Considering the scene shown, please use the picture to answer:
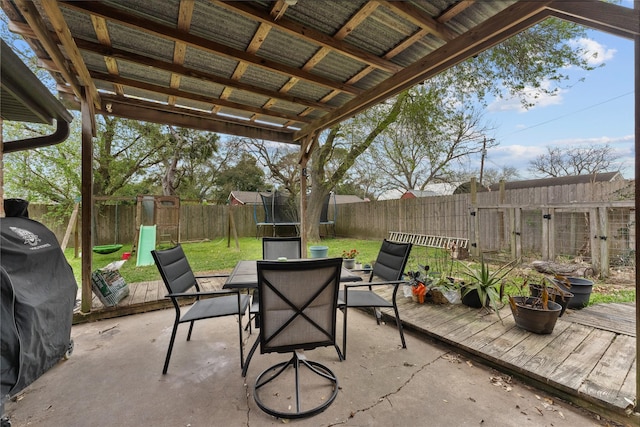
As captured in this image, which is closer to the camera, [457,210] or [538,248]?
[538,248]

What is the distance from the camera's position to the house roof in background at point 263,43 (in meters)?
1.69

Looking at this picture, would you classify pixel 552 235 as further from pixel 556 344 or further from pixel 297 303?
pixel 297 303

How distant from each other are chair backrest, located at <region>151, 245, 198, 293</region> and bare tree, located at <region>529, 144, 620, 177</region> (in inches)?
658

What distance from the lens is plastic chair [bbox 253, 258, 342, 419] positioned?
1543 mm

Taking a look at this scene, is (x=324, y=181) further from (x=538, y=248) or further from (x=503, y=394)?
(x=503, y=394)

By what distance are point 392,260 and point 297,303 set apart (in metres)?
1.23

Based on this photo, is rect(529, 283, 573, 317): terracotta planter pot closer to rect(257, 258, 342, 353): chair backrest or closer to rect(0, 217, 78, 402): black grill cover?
rect(257, 258, 342, 353): chair backrest

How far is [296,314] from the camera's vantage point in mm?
1604

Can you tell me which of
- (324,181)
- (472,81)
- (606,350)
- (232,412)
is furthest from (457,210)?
(232,412)

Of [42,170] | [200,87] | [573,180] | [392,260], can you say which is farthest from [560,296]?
[573,180]

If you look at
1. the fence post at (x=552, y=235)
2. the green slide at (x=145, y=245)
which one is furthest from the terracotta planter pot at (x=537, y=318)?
the green slide at (x=145, y=245)

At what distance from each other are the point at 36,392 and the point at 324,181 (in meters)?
7.50

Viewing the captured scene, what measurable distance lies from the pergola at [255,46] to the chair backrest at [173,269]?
1.22 meters

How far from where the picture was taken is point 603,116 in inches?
408
